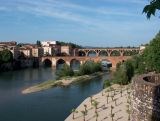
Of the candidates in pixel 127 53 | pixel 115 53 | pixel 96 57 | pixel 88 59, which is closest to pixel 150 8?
pixel 96 57

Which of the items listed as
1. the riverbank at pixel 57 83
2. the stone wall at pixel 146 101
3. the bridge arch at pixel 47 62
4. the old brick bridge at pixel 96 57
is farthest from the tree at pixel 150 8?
the bridge arch at pixel 47 62

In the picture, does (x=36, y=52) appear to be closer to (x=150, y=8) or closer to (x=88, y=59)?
(x=88, y=59)

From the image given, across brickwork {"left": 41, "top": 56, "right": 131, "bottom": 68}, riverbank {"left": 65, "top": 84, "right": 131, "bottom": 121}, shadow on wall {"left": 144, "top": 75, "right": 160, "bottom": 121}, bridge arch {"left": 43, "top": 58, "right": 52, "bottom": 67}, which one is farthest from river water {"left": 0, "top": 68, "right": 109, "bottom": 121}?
bridge arch {"left": 43, "top": 58, "right": 52, "bottom": 67}

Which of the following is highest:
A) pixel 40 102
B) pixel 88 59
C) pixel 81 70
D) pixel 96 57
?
pixel 96 57

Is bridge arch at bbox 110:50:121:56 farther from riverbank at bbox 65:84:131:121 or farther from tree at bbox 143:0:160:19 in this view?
tree at bbox 143:0:160:19

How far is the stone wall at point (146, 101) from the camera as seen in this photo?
6883 millimetres

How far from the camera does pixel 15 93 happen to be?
1436 inches

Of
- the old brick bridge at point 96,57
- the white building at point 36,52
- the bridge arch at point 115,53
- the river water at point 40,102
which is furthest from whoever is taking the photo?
the bridge arch at point 115,53

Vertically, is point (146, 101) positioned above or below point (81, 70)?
above

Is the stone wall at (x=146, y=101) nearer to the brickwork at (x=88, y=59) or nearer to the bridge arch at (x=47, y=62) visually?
the brickwork at (x=88, y=59)

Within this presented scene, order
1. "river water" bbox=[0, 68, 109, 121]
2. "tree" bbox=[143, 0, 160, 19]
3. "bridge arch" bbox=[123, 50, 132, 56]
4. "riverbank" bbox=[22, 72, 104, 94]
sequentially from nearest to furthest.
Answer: "tree" bbox=[143, 0, 160, 19], "river water" bbox=[0, 68, 109, 121], "riverbank" bbox=[22, 72, 104, 94], "bridge arch" bbox=[123, 50, 132, 56]

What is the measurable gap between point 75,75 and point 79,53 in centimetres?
4717

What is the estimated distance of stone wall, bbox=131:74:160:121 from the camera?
688 centimetres

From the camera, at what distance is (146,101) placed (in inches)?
277
